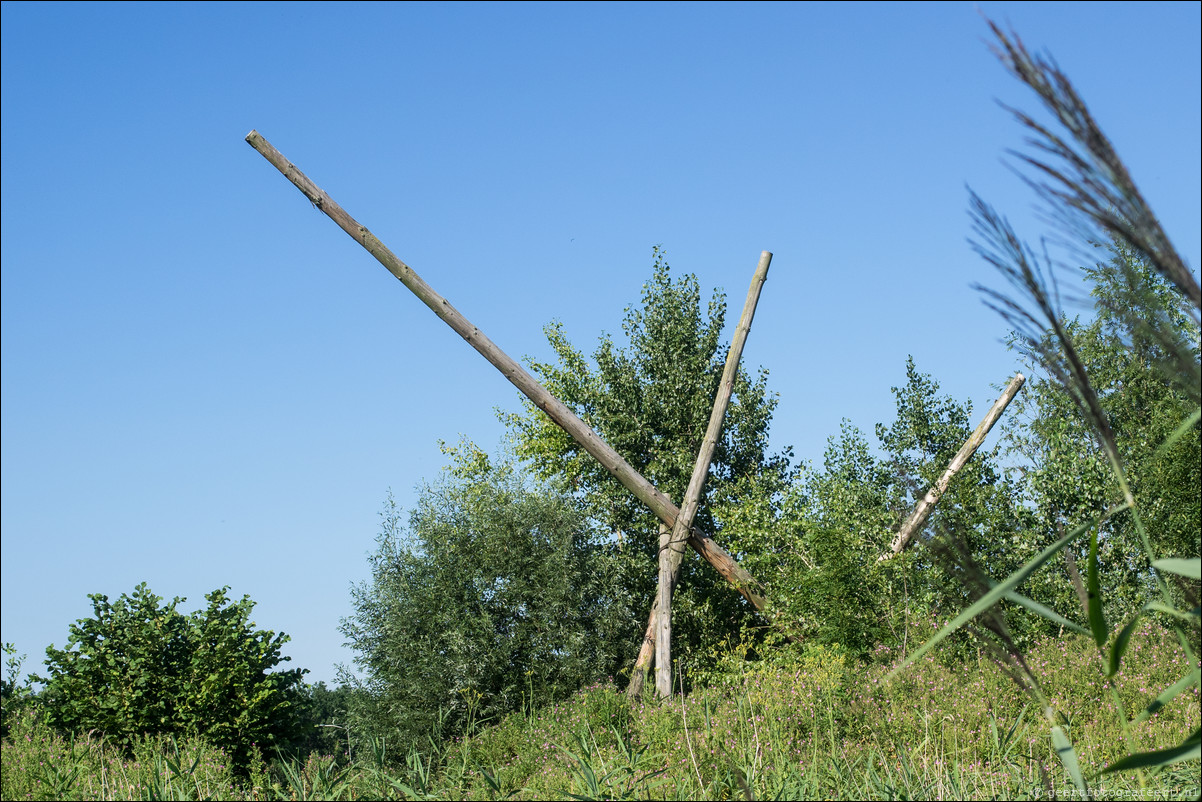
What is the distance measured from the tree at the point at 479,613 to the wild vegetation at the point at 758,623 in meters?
0.05

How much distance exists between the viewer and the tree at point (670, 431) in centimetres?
1623

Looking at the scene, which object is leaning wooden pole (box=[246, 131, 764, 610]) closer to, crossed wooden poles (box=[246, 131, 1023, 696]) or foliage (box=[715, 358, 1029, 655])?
crossed wooden poles (box=[246, 131, 1023, 696])

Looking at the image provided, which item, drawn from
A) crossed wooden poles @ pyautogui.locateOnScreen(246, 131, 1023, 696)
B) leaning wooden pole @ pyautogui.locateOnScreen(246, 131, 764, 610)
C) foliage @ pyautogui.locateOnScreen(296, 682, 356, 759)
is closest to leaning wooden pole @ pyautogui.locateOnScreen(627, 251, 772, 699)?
crossed wooden poles @ pyautogui.locateOnScreen(246, 131, 1023, 696)

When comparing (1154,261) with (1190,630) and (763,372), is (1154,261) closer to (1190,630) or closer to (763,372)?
(1190,630)

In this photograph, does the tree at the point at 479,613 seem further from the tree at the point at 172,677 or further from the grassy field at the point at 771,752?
the grassy field at the point at 771,752

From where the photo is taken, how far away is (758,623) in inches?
645

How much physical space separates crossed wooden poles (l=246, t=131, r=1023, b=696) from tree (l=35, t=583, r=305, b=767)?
367 centimetres

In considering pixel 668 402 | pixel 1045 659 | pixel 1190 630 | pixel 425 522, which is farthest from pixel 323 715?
pixel 1190 630

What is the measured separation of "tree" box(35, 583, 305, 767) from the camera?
8.23m

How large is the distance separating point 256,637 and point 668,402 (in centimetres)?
937

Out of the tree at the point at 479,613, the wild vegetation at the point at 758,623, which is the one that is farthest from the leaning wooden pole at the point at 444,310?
the tree at the point at 479,613

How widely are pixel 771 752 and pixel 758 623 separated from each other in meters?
12.5

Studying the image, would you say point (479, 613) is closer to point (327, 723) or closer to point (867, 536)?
point (327, 723)

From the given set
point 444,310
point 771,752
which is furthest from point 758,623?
point 771,752
